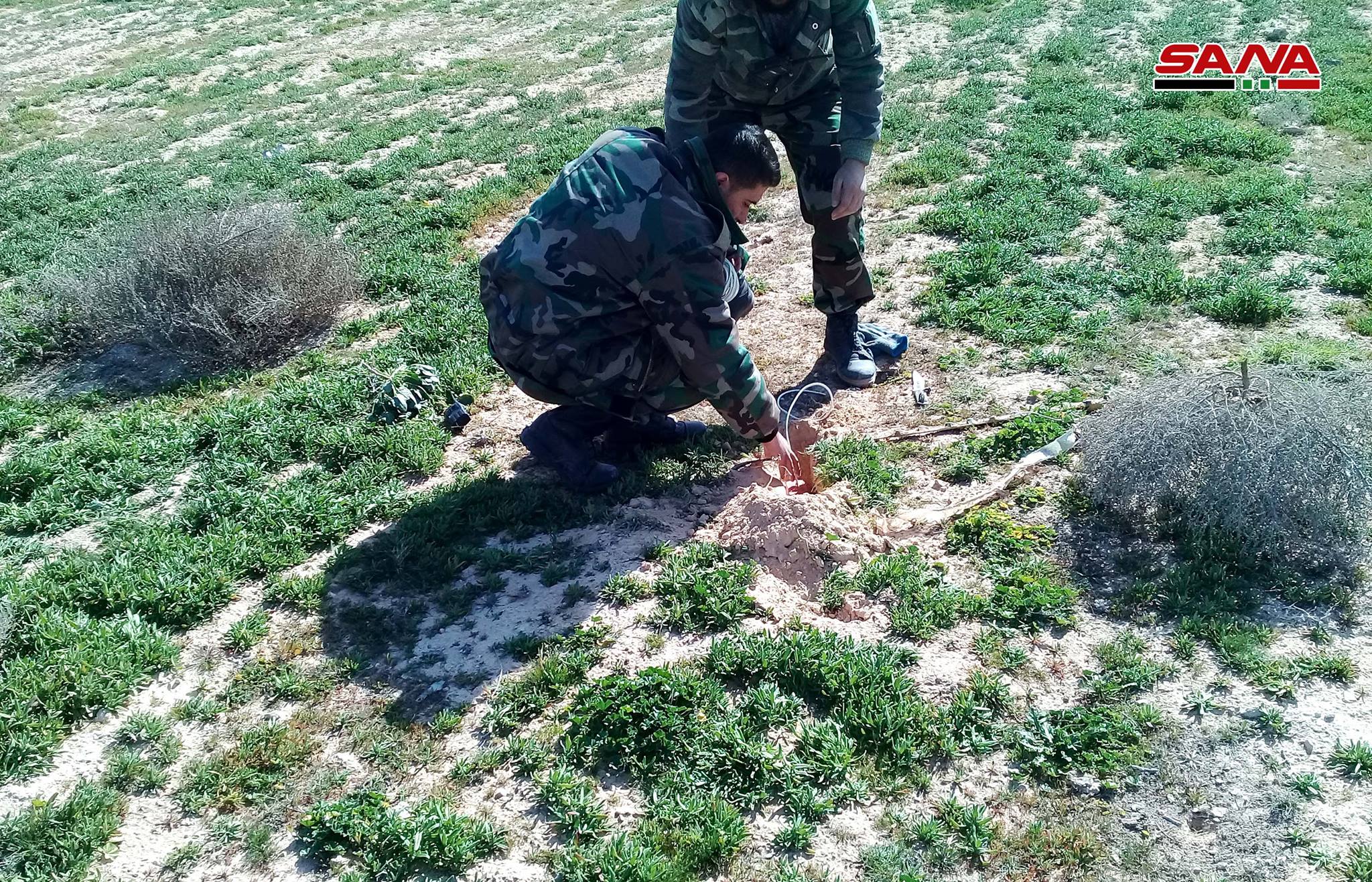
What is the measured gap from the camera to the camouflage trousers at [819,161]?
467 centimetres

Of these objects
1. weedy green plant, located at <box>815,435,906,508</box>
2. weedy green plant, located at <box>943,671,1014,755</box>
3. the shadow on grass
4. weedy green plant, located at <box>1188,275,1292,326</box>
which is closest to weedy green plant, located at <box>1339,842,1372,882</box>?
weedy green plant, located at <box>943,671,1014,755</box>

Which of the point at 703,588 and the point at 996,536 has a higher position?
the point at 703,588

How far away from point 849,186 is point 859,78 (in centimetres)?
48

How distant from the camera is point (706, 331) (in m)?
3.82

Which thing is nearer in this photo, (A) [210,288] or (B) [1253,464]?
(B) [1253,464]

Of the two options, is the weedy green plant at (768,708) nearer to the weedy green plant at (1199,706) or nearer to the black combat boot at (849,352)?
the weedy green plant at (1199,706)

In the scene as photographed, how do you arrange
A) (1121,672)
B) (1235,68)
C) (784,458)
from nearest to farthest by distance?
(1121,672)
(784,458)
(1235,68)

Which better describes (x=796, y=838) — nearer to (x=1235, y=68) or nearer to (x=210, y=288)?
Result: (x=210, y=288)

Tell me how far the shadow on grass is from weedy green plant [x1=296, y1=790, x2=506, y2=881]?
0.42 meters

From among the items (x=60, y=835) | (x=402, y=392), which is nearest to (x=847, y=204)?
(x=402, y=392)

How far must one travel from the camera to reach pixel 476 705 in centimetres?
329

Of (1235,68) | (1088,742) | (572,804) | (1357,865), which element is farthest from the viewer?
(1235,68)

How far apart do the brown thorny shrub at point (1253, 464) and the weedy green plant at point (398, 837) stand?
2.61 meters

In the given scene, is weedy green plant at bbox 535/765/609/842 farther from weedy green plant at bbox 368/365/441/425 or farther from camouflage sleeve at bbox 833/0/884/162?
camouflage sleeve at bbox 833/0/884/162
